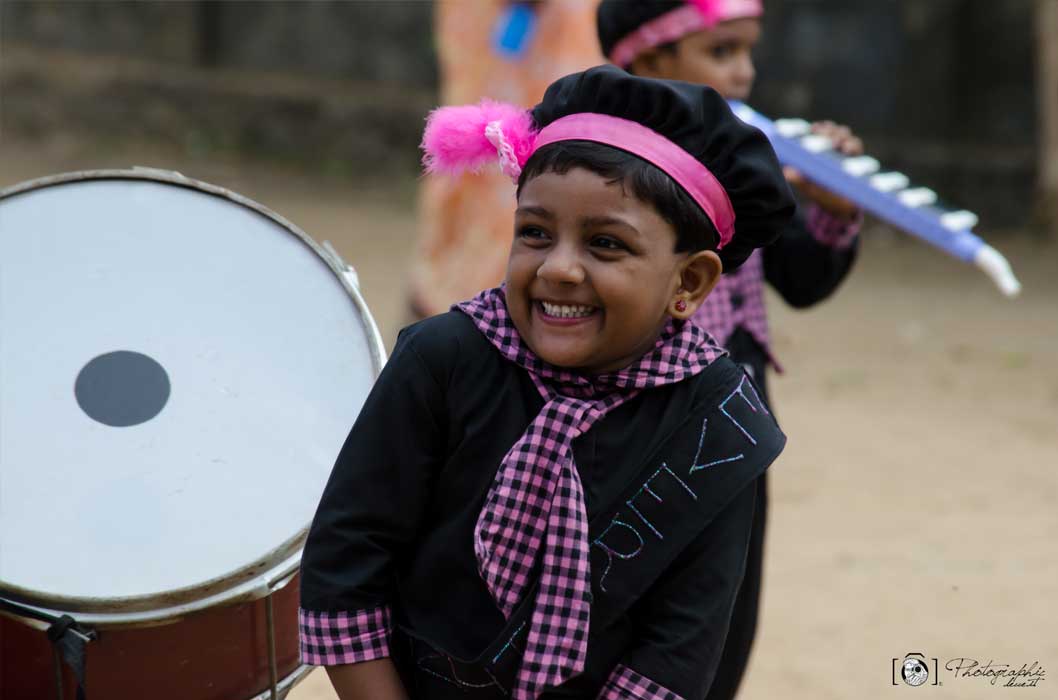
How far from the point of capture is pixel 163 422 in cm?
215

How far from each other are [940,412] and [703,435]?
4.86 meters

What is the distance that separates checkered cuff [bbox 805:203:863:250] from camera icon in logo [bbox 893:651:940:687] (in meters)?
1.35

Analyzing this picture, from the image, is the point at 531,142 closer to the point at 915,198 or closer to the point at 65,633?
the point at 65,633

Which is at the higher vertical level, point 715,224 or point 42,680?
point 715,224

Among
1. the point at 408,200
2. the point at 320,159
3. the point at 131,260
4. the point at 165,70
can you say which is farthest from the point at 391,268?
the point at 131,260

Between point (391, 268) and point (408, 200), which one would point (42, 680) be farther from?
point (408, 200)

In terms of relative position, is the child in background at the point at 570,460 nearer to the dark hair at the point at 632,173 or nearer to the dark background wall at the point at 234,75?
the dark hair at the point at 632,173

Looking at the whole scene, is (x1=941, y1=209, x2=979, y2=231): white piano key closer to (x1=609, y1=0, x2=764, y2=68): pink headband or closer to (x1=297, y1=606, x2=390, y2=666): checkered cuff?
(x1=609, y1=0, x2=764, y2=68): pink headband

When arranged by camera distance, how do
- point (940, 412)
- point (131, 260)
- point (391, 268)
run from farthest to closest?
point (391, 268) → point (940, 412) → point (131, 260)

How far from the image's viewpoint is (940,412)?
20.8 feet

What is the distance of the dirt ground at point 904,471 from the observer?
392 centimetres

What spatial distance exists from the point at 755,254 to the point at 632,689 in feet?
4.17

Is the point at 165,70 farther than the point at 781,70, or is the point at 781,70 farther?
the point at 165,70
